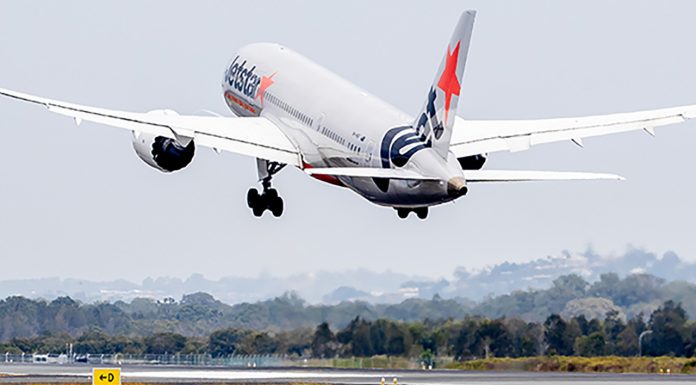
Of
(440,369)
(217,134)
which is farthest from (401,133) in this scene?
(440,369)

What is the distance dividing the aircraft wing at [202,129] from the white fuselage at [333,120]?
0.91 metres

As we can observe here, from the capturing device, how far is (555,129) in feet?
275

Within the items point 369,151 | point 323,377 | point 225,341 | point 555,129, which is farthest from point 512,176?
point 225,341

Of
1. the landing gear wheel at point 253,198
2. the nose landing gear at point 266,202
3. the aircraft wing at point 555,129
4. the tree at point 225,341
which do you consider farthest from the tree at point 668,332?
the landing gear wheel at point 253,198

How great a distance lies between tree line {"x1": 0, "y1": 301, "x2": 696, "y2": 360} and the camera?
3622 inches

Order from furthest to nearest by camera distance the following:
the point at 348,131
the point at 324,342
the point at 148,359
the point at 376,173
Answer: the point at 148,359 → the point at 324,342 → the point at 348,131 → the point at 376,173

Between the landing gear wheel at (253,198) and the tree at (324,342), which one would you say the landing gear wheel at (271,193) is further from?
the tree at (324,342)

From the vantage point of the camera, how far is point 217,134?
83.5 m

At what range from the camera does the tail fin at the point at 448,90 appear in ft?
242

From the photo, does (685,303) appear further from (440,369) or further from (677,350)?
(440,369)

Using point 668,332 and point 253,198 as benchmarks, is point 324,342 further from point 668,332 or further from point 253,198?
point 668,332

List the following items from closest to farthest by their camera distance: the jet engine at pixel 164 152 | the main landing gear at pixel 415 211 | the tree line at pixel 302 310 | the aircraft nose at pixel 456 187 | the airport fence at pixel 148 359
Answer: the aircraft nose at pixel 456 187 → the main landing gear at pixel 415 211 → the jet engine at pixel 164 152 → the tree line at pixel 302 310 → the airport fence at pixel 148 359

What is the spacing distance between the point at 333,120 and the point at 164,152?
23.1 ft

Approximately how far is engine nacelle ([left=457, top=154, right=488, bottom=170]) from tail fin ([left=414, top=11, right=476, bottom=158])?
10245 millimetres
